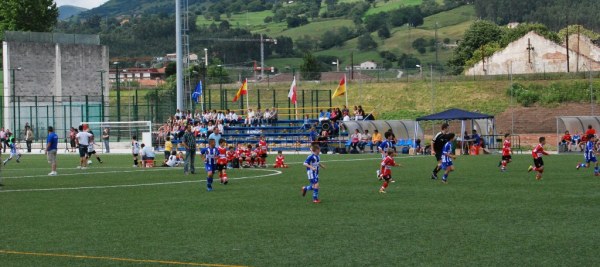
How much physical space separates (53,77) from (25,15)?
113 ft

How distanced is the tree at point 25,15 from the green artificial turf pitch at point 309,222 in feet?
295

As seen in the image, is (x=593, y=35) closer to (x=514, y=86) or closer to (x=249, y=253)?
(x=514, y=86)

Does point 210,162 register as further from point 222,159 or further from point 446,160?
point 446,160

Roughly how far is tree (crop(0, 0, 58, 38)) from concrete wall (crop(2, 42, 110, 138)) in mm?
29327

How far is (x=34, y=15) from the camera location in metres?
120

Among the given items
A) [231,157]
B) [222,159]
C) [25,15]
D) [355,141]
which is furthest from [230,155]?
[25,15]

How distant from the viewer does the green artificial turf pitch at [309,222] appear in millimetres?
14891

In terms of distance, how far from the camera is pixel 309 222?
62.8ft

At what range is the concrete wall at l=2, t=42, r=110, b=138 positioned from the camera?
266 feet

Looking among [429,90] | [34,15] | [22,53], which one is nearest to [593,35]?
[429,90]

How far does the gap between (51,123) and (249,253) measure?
65.2m

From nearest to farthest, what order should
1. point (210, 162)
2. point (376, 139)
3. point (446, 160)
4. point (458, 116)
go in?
point (210, 162), point (446, 160), point (458, 116), point (376, 139)

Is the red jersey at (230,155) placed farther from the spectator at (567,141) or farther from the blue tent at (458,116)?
the spectator at (567,141)

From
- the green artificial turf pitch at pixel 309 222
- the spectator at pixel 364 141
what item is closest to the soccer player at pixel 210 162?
the green artificial turf pitch at pixel 309 222
